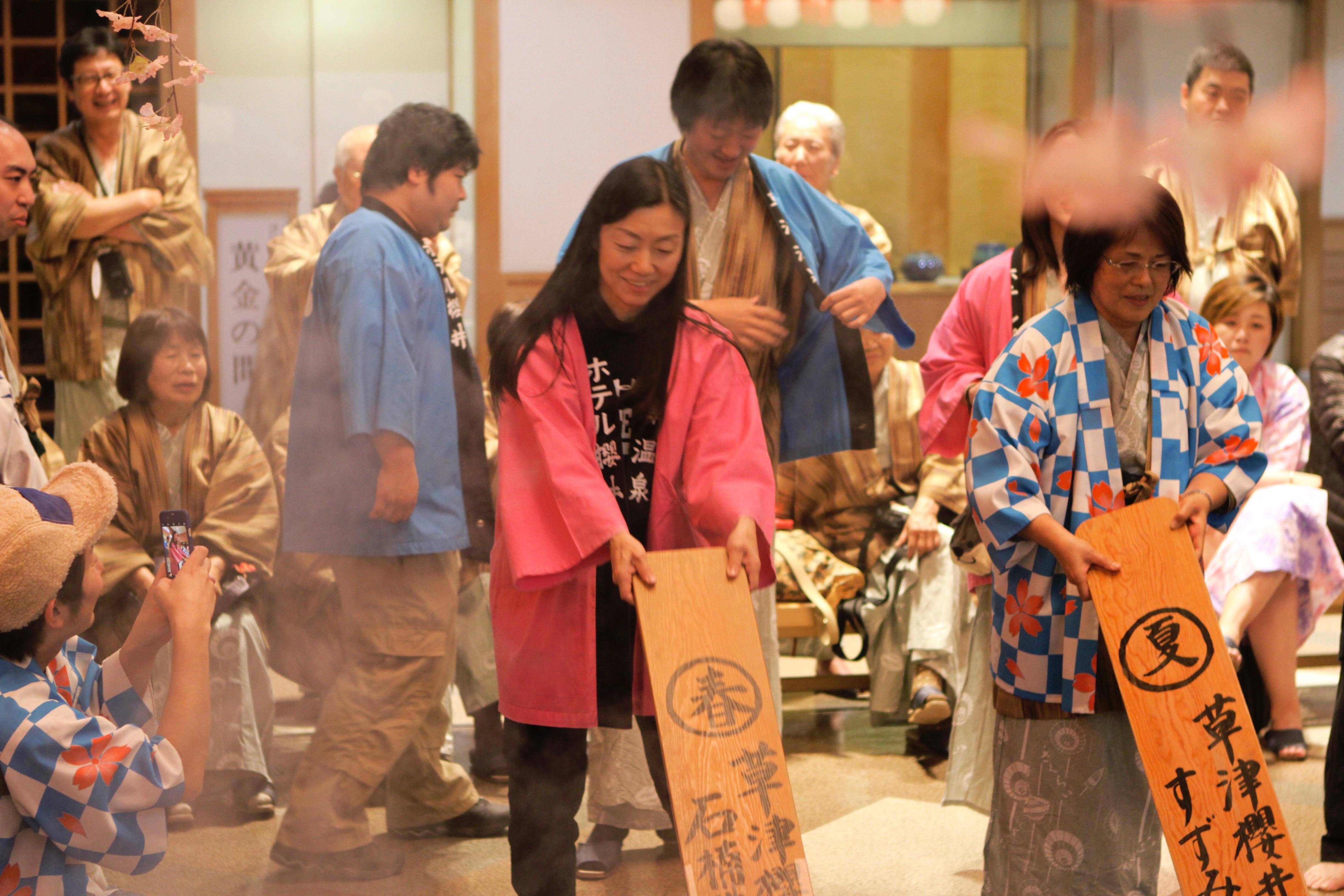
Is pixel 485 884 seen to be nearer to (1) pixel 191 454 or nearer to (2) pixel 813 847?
(2) pixel 813 847

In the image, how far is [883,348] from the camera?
319 cm

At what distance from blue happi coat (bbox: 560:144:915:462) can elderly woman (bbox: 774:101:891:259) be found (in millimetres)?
572

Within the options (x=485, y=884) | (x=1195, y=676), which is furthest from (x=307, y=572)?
(x=1195, y=676)

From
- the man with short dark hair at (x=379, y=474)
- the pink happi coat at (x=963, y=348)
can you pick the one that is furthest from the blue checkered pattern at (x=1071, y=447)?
the man with short dark hair at (x=379, y=474)

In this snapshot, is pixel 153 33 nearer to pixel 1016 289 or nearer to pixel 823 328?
pixel 823 328

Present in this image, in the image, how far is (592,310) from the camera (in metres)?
1.69

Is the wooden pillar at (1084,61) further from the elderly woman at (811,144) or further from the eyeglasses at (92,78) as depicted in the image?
the eyeglasses at (92,78)

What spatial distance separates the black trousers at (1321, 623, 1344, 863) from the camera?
213cm

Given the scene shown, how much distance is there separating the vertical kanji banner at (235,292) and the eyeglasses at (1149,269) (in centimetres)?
167

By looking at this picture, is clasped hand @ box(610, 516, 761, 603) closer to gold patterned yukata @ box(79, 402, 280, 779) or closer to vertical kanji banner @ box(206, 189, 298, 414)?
gold patterned yukata @ box(79, 402, 280, 779)

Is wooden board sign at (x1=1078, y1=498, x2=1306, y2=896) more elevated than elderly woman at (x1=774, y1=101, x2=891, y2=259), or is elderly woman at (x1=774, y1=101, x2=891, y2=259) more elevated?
elderly woman at (x1=774, y1=101, x2=891, y2=259)

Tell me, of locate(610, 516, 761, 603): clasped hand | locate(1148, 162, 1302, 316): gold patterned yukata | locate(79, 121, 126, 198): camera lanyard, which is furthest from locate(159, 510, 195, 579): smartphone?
locate(79, 121, 126, 198): camera lanyard

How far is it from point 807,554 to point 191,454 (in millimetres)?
1495

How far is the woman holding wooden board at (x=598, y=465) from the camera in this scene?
1.61 meters
